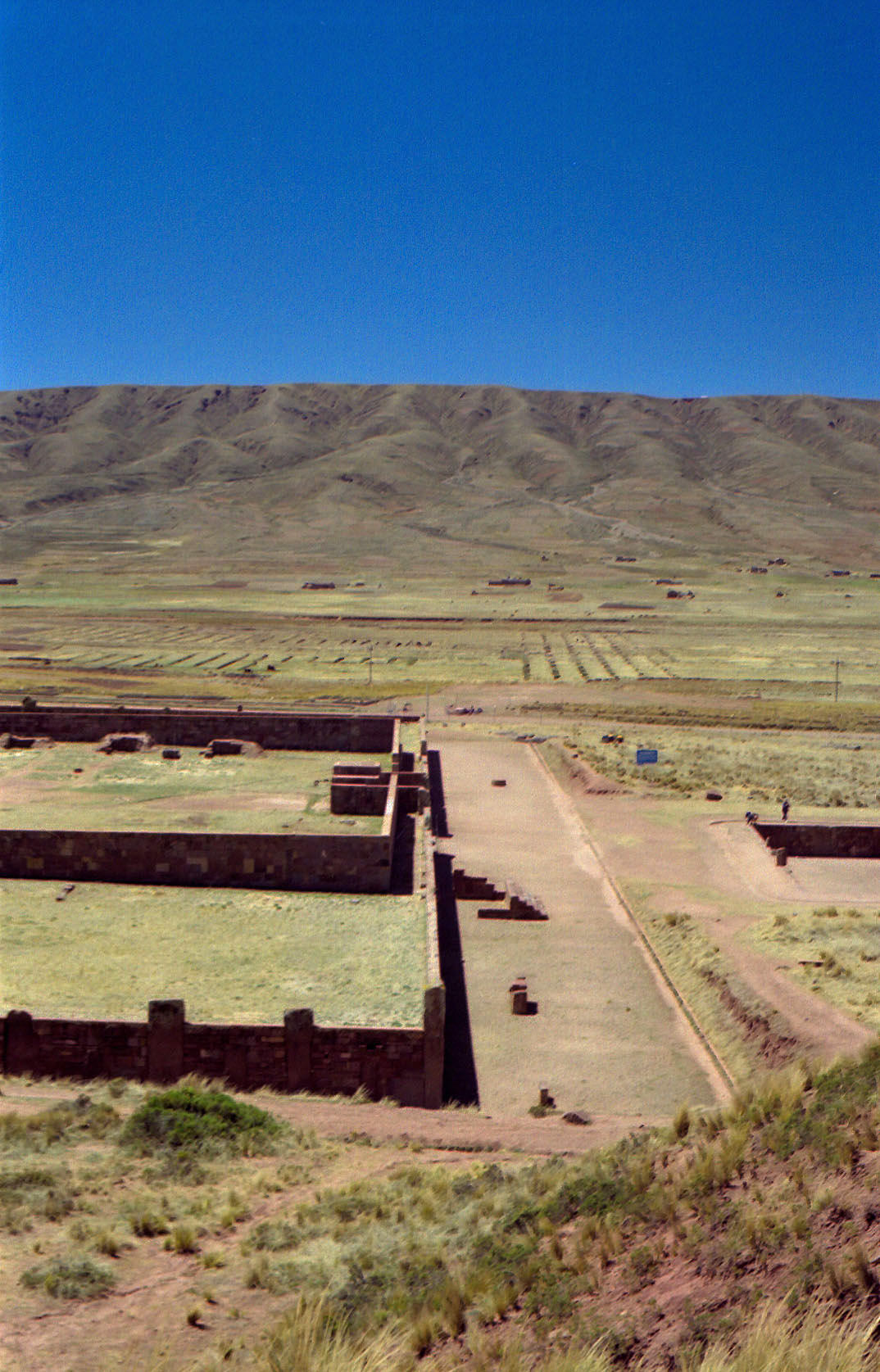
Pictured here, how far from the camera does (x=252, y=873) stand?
993 inches

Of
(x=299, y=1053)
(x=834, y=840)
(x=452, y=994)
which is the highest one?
(x=834, y=840)

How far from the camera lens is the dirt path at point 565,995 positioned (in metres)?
17.5

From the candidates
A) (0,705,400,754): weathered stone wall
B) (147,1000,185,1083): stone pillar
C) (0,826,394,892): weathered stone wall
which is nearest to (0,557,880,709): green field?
(0,705,400,754): weathered stone wall

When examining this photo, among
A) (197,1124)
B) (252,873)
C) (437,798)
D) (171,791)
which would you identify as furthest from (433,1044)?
(437,798)

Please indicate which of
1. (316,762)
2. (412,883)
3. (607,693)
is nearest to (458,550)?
(607,693)

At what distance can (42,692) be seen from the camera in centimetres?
5794

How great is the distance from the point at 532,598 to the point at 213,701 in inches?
2537

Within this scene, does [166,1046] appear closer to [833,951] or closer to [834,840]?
[833,951]

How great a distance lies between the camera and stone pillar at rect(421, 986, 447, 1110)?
1623cm

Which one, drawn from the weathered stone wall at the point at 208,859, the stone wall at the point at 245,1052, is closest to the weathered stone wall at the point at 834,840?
the weathered stone wall at the point at 208,859

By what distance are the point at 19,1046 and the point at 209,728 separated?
2593cm

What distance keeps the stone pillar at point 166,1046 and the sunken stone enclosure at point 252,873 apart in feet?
0.05

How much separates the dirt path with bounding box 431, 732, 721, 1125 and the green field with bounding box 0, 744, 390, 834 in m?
4.07

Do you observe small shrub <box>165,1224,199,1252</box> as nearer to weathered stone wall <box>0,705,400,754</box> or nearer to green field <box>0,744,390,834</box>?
green field <box>0,744,390,834</box>
